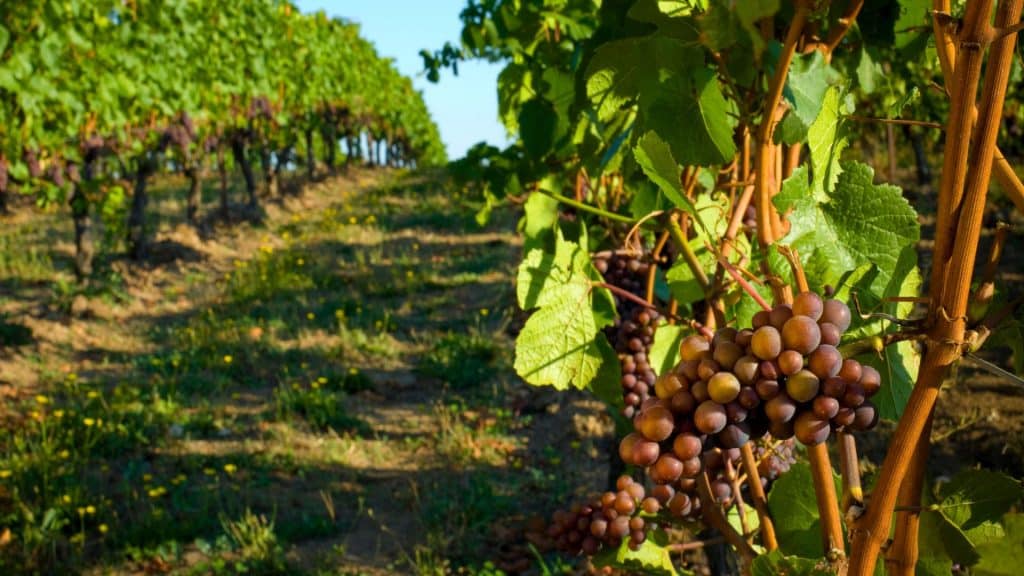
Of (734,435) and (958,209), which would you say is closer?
(958,209)

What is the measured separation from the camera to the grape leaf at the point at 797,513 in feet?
3.70

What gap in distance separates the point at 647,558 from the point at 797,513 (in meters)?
0.36

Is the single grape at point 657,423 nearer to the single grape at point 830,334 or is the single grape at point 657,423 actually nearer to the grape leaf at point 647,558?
the single grape at point 830,334

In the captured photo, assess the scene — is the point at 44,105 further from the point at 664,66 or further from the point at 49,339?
the point at 664,66

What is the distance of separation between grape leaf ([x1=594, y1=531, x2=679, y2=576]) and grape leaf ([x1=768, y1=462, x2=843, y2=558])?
0.26 metres

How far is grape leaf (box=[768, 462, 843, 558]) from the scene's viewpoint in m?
1.13

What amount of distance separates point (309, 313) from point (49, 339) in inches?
92.4

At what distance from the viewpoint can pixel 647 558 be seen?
4.72 feet

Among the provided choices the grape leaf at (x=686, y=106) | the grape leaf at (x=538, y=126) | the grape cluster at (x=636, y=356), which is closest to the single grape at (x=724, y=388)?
the grape leaf at (x=686, y=106)

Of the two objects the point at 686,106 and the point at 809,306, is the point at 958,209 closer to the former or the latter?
the point at 809,306

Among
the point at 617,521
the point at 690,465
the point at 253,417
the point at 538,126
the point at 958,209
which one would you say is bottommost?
the point at 253,417

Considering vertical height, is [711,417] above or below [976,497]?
above

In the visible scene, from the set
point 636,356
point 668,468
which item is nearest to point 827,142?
point 668,468

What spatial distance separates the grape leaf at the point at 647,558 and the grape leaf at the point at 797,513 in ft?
0.87
